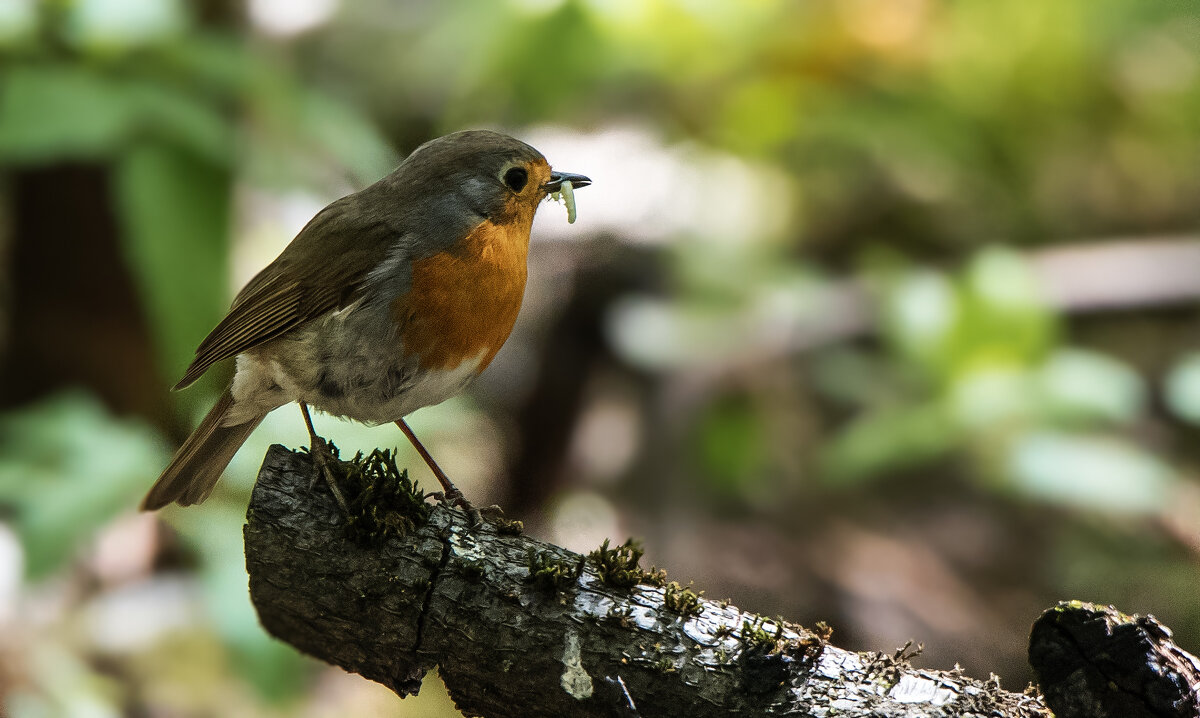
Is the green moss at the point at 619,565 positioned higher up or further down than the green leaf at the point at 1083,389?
further down

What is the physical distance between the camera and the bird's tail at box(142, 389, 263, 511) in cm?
219

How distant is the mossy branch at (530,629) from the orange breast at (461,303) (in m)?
0.25

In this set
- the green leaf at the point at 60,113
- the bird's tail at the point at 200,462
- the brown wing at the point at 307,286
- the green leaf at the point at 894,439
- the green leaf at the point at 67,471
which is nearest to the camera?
the brown wing at the point at 307,286

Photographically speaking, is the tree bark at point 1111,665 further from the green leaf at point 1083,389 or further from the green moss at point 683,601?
the green leaf at point 1083,389

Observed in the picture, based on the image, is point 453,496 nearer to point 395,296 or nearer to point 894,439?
point 395,296

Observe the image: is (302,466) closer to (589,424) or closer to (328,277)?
(328,277)

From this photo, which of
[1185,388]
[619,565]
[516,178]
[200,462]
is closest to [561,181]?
[516,178]

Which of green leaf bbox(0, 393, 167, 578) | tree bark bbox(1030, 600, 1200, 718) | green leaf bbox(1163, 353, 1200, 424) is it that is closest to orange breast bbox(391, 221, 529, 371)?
tree bark bbox(1030, 600, 1200, 718)

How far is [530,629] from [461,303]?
2.10ft

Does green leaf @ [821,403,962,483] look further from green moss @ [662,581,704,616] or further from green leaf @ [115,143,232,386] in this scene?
green leaf @ [115,143,232,386]

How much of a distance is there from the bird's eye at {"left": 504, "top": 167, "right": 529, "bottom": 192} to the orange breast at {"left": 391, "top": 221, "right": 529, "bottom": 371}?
118mm

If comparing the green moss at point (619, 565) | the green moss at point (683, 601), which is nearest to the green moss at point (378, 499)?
the green moss at point (619, 565)

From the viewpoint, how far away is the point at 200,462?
2.26 metres

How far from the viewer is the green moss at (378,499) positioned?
5.79 ft
